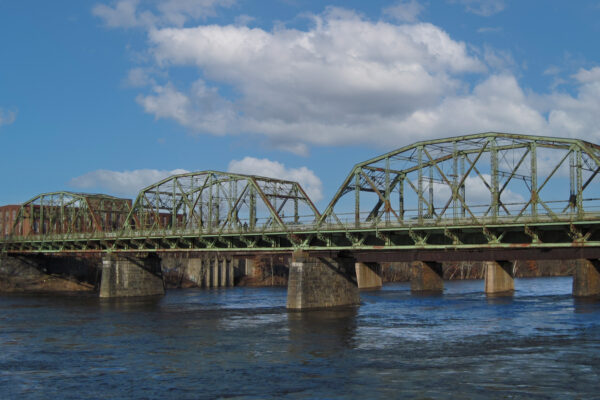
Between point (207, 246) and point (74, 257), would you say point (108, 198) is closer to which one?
point (74, 257)

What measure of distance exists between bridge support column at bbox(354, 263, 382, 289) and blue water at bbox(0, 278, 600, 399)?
51022 millimetres

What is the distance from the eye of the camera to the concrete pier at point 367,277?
387ft

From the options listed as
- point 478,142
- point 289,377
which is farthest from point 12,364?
point 478,142

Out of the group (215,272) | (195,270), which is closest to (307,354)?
(215,272)

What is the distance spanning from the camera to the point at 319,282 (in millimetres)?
67625

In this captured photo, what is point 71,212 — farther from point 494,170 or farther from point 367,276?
point 494,170

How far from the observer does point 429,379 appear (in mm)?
30766

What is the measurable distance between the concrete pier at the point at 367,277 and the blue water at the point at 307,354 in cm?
5086

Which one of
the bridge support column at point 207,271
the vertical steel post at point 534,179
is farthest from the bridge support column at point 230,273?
the vertical steel post at point 534,179

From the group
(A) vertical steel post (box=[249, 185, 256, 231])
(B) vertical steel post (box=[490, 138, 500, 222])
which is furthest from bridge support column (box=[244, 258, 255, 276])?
(B) vertical steel post (box=[490, 138, 500, 222])

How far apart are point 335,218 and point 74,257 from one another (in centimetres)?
7365

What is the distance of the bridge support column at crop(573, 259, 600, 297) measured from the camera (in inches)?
3263

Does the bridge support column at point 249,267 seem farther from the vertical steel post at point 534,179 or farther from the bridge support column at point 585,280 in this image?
the vertical steel post at point 534,179

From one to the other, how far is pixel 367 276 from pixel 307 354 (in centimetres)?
8152
